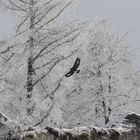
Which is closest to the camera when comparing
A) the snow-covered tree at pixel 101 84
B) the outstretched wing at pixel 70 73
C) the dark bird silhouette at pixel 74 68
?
the dark bird silhouette at pixel 74 68

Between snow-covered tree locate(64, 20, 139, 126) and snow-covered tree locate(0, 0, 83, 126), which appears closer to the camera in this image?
snow-covered tree locate(0, 0, 83, 126)

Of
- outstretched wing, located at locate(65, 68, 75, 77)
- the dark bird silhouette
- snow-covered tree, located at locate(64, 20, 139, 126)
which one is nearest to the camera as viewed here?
the dark bird silhouette

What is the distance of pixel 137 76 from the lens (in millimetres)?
19922

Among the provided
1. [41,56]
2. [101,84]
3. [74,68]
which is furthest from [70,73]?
[101,84]

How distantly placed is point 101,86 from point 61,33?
7203mm

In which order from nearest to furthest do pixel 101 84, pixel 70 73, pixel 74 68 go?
pixel 74 68 < pixel 70 73 < pixel 101 84

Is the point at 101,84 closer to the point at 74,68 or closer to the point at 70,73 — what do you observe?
the point at 70,73

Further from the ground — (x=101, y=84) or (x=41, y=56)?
(x=41, y=56)

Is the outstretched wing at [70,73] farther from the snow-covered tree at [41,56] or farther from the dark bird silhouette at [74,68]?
the snow-covered tree at [41,56]

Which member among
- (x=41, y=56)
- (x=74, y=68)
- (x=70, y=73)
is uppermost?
(x=41, y=56)

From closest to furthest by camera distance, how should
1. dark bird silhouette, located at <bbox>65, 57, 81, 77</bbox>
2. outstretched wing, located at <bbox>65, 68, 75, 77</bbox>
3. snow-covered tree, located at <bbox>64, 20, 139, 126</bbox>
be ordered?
dark bird silhouette, located at <bbox>65, 57, 81, 77</bbox> → outstretched wing, located at <bbox>65, 68, 75, 77</bbox> → snow-covered tree, located at <bbox>64, 20, 139, 126</bbox>

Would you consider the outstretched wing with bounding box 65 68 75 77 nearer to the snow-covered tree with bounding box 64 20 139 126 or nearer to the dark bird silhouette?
the dark bird silhouette

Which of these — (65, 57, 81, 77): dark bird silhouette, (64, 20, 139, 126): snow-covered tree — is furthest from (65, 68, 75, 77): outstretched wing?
(64, 20, 139, 126): snow-covered tree

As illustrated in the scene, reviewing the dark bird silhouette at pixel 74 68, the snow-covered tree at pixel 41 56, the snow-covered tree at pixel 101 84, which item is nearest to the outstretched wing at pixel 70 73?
the dark bird silhouette at pixel 74 68
